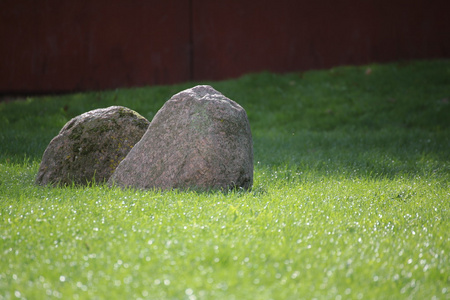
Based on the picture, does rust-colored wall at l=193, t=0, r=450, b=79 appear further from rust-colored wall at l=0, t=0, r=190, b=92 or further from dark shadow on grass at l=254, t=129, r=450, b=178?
dark shadow on grass at l=254, t=129, r=450, b=178

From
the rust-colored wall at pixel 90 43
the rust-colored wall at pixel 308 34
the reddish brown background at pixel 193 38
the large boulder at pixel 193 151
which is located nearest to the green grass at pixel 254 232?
the large boulder at pixel 193 151

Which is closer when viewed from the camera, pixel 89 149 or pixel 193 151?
pixel 193 151

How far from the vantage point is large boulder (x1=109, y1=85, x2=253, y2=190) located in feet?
14.7

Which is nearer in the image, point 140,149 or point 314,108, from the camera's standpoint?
point 140,149

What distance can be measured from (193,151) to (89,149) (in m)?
1.30

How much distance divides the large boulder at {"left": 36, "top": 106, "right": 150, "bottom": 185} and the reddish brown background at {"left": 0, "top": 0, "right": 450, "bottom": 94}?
22.2ft

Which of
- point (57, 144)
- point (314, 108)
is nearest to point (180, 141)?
point (57, 144)

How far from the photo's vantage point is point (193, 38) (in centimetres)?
1178

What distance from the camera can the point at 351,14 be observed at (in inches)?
460

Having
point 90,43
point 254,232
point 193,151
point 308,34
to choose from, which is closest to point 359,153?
point 193,151

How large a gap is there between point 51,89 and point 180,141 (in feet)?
27.1

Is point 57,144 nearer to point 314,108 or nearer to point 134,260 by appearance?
point 134,260

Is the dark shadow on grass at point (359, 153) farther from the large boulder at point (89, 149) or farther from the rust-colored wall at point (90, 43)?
the rust-colored wall at point (90, 43)

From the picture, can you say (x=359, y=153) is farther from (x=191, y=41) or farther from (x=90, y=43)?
(x=90, y=43)
